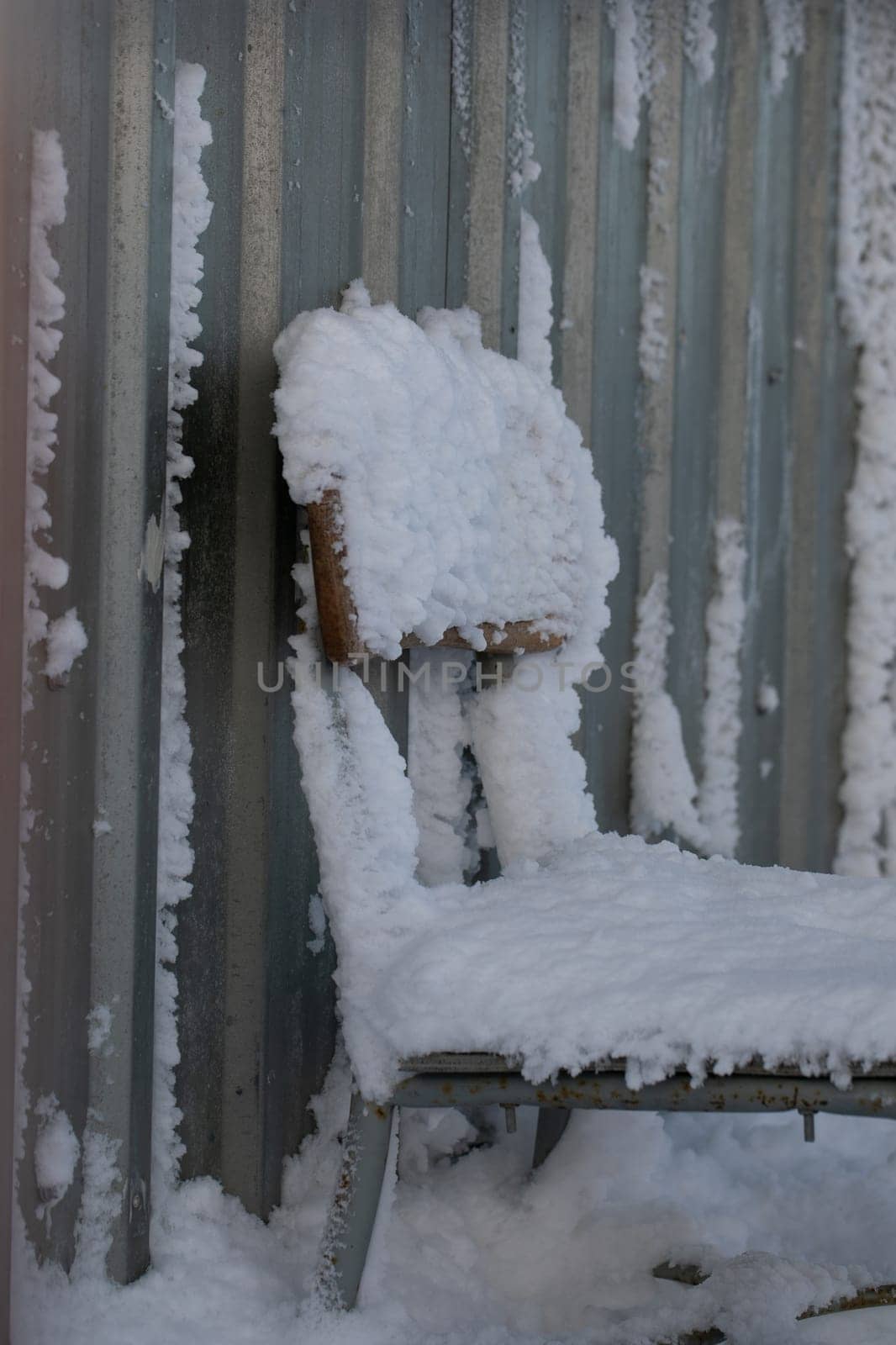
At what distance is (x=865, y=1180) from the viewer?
57.7 inches

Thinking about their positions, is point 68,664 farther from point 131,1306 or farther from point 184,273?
point 131,1306

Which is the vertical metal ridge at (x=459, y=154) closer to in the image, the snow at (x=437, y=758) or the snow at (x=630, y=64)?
the snow at (x=630, y=64)

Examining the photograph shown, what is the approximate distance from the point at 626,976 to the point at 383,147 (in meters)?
1.03

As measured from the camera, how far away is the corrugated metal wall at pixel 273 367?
3.91 feet

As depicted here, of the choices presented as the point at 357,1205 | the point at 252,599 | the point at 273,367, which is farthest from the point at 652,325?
the point at 357,1205

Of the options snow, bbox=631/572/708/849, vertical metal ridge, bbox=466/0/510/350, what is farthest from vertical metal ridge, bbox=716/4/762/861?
vertical metal ridge, bbox=466/0/510/350

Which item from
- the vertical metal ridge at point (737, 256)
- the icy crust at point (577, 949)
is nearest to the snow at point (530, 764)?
the icy crust at point (577, 949)

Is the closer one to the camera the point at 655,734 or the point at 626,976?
the point at 626,976

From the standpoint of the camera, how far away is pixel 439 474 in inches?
50.8

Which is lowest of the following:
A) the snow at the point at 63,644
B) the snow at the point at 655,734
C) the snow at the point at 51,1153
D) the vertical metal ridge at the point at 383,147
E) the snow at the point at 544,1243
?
the snow at the point at 544,1243

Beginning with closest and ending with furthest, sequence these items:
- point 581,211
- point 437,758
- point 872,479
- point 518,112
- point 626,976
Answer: point 626,976, point 437,758, point 518,112, point 581,211, point 872,479

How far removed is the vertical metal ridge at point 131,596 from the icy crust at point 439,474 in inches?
5.8

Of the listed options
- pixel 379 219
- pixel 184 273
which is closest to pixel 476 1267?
pixel 184 273

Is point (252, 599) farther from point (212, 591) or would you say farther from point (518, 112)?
point (518, 112)
